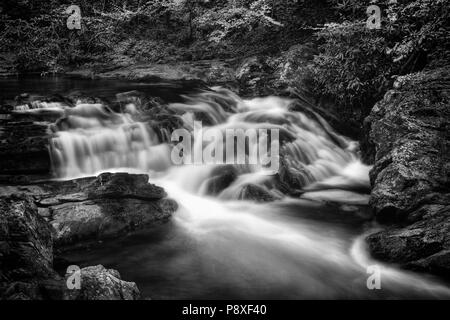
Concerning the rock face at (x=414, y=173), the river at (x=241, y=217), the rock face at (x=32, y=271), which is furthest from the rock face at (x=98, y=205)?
the rock face at (x=414, y=173)

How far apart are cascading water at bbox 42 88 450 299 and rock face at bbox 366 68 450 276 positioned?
1.09ft

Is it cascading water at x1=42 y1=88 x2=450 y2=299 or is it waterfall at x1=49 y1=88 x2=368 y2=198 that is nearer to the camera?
cascading water at x1=42 y1=88 x2=450 y2=299

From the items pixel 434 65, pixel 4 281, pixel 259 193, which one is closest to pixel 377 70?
pixel 434 65

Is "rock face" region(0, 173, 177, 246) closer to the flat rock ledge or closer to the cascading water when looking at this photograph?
the flat rock ledge

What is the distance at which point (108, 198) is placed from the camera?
5.36 meters

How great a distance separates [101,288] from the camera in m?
2.87

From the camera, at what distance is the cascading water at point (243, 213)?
164 inches

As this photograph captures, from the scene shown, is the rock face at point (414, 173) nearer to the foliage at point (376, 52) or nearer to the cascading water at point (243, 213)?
the cascading water at point (243, 213)

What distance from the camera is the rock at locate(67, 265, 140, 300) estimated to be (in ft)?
8.83

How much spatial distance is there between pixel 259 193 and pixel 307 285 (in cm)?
270

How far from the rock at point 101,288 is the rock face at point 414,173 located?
132 inches

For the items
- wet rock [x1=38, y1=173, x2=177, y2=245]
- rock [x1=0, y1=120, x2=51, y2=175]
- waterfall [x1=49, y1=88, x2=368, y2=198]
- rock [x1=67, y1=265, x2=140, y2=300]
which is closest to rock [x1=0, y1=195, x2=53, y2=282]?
rock [x1=67, y1=265, x2=140, y2=300]
